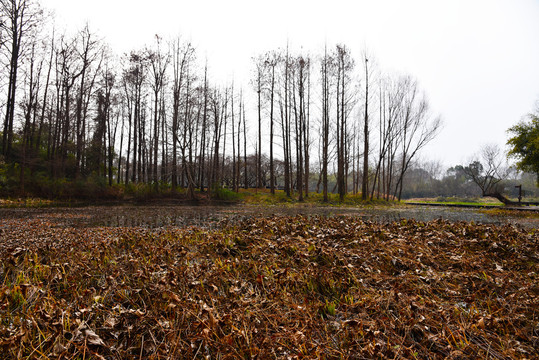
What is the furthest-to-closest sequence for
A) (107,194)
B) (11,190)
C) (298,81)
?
(298,81), (107,194), (11,190)

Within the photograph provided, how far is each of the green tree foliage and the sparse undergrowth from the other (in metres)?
21.3

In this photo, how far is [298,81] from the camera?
2427 cm

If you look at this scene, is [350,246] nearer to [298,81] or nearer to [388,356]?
[388,356]

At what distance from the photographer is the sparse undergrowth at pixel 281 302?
191 centimetres

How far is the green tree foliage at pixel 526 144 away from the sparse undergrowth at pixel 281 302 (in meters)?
21.3

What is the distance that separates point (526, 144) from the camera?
2088 centimetres

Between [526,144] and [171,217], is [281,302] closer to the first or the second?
[171,217]

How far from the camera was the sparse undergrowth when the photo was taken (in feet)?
6.26

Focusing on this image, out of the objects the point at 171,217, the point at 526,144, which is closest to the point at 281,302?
the point at 171,217

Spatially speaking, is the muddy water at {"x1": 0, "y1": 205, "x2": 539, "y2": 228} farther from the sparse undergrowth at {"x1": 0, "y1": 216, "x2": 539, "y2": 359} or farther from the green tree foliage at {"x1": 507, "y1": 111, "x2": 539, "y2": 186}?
the green tree foliage at {"x1": 507, "y1": 111, "x2": 539, "y2": 186}

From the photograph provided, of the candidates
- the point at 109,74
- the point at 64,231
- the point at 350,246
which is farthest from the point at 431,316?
the point at 109,74

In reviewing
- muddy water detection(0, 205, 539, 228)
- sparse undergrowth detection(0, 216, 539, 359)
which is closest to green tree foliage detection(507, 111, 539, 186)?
muddy water detection(0, 205, 539, 228)

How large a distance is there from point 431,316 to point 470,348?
403mm

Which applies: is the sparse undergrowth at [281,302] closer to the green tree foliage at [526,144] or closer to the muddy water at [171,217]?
the muddy water at [171,217]
